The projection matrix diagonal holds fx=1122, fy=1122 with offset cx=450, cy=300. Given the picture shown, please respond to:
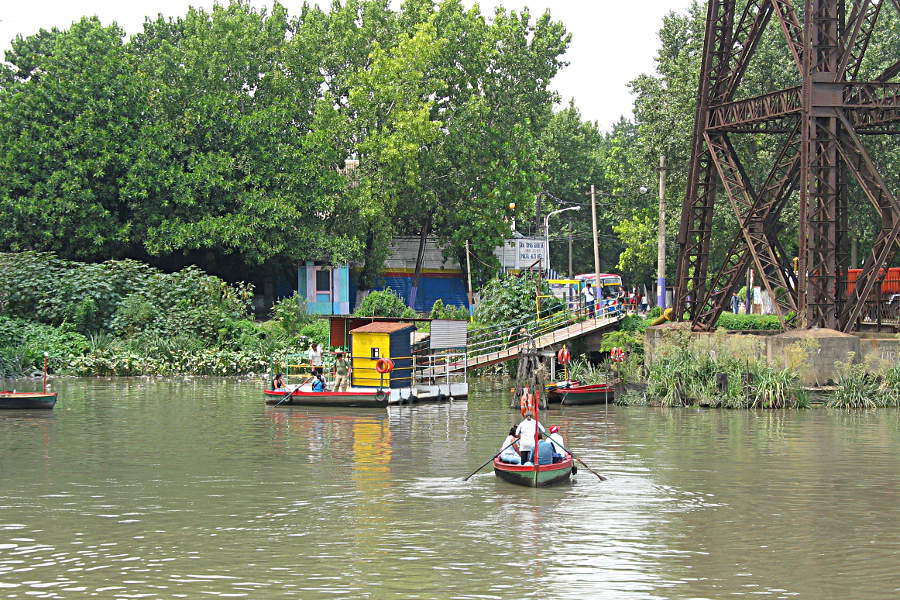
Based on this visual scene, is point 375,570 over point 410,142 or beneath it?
beneath

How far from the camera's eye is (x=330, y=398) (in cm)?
3578

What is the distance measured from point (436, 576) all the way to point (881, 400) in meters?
23.5

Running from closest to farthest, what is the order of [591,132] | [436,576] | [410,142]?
[436,576] < [410,142] < [591,132]

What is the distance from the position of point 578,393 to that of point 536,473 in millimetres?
15428

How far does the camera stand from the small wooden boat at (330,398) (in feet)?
116

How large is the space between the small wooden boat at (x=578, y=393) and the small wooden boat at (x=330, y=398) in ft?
17.8

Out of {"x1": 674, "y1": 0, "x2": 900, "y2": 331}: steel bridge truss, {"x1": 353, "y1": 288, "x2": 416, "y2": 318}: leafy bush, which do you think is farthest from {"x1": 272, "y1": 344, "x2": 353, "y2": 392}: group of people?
{"x1": 353, "y1": 288, "x2": 416, "y2": 318}: leafy bush

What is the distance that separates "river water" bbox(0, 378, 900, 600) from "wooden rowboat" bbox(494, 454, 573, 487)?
0.86ft

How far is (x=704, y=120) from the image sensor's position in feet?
127

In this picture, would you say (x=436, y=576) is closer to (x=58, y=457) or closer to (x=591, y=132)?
(x=58, y=457)

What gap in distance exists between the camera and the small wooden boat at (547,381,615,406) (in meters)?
36.1

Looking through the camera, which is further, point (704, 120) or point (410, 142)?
point (410, 142)

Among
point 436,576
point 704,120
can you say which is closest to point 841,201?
point 704,120

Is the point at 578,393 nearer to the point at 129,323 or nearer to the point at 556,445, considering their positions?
the point at 556,445
